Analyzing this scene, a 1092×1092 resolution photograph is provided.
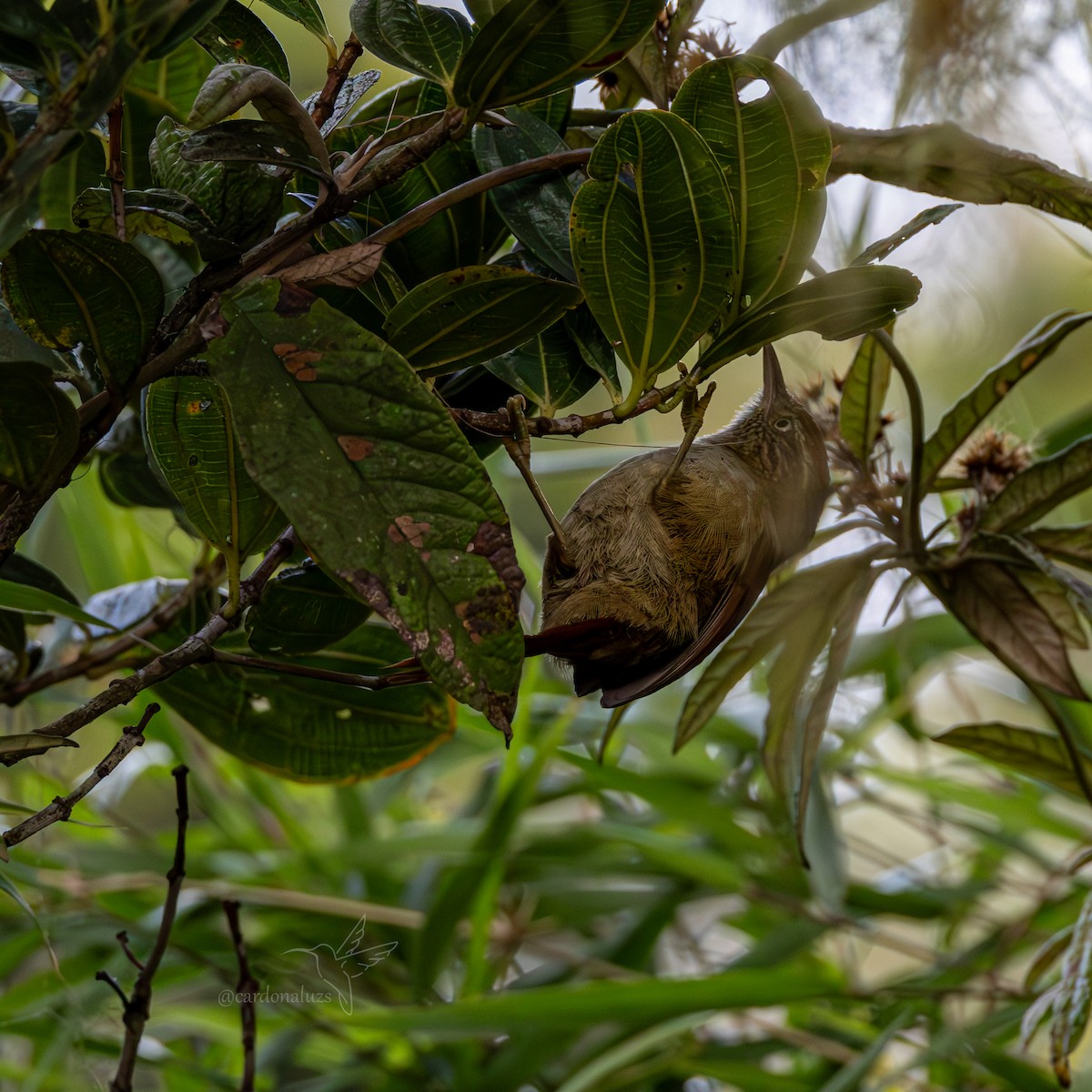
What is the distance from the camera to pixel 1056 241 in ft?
3.43

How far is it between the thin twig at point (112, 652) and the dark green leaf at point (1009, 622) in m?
0.64

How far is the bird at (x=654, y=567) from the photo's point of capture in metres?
0.65

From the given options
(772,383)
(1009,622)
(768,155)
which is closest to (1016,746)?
(1009,622)

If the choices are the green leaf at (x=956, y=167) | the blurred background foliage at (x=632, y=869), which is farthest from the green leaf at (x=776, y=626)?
the green leaf at (x=956, y=167)

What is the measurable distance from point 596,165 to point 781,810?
1.02m

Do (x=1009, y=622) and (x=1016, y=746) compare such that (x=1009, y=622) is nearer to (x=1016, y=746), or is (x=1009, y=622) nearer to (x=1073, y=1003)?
(x=1016, y=746)

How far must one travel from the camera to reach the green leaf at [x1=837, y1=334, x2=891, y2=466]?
2.85 ft

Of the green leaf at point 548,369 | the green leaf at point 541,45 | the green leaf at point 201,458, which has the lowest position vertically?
the green leaf at point 201,458

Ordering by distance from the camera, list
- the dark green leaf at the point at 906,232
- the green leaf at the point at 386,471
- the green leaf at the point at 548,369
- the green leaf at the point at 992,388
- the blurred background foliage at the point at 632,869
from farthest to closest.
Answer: the blurred background foliage at the point at 632,869, the green leaf at the point at 992,388, the green leaf at the point at 548,369, the dark green leaf at the point at 906,232, the green leaf at the point at 386,471

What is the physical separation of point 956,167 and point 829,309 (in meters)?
0.20

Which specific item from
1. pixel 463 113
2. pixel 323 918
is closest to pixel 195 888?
pixel 323 918

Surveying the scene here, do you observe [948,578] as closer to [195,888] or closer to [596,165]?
[596,165]

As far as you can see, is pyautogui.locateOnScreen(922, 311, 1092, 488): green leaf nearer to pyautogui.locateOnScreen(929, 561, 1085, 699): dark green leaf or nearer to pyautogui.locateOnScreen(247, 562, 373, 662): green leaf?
pyautogui.locateOnScreen(929, 561, 1085, 699): dark green leaf

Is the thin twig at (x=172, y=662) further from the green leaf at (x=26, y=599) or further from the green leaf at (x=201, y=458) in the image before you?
the green leaf at (x=26, y=599)
